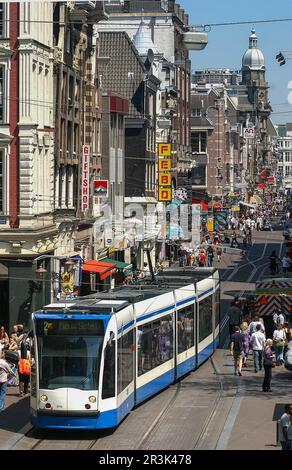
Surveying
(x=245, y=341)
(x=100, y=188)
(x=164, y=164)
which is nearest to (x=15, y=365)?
(x=245, y=341)

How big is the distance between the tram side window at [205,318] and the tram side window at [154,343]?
14.2 feet

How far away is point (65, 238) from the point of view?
4659cm

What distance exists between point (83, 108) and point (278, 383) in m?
22.8

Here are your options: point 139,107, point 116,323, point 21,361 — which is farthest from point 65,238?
point 139,107

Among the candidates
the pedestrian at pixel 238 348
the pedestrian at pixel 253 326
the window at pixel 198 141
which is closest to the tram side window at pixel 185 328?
Answer: the pedestrian at pixel 238 348

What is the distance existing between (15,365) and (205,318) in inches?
245

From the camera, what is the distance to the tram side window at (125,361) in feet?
80.1

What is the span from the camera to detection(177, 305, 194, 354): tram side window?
3069 cm

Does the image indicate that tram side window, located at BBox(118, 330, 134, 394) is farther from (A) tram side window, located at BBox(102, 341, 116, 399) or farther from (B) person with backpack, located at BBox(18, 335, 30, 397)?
(B) person with backpack, located at BBox(18, 335, 30, 397)

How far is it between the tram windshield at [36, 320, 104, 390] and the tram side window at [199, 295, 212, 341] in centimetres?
1052

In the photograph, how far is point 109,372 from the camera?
77.5ft

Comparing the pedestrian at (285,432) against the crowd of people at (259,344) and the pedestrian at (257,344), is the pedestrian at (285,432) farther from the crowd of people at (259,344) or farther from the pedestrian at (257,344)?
the pedestrian at (257,344)

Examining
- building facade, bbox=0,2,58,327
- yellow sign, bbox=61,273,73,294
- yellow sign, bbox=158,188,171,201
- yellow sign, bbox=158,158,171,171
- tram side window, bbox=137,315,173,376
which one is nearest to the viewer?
tram side window, bbox=137,315,173,376

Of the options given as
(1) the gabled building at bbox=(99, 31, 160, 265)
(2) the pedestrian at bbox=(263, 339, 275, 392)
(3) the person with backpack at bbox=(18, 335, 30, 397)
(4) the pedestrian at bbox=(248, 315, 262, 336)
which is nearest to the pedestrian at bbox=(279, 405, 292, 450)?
(2) the pedestrian at bbox=(263, 339, 275, 392)
